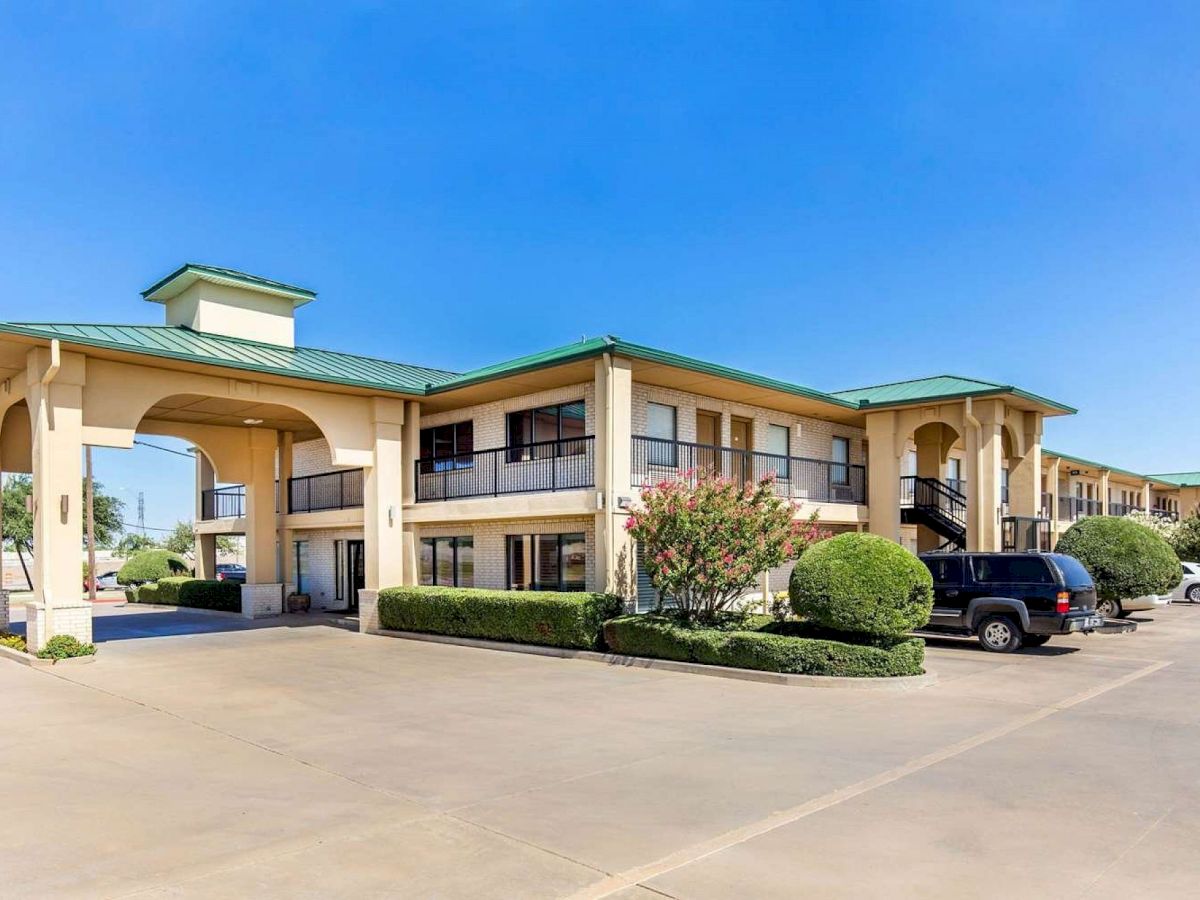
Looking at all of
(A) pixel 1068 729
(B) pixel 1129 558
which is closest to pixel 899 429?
(B) pixel 1129 558

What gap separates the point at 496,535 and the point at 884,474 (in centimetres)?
1071

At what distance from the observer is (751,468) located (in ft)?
74.8

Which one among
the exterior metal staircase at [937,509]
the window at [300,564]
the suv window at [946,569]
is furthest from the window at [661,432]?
the window at [300,564]

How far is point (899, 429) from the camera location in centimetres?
2392

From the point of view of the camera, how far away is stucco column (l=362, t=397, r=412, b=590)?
68.1 ft

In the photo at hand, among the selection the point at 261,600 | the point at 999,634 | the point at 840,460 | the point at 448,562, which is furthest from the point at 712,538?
the point at 261,600

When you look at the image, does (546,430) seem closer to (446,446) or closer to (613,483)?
(446,446)

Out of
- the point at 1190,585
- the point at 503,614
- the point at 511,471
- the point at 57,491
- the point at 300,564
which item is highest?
the point at 511,471

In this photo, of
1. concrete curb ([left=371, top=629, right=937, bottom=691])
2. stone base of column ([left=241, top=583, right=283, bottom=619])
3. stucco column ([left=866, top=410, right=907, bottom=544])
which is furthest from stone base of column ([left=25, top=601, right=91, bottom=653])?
stucco column ([left=866, top=410, right=907, bottom=544])

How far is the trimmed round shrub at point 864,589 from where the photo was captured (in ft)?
44.6

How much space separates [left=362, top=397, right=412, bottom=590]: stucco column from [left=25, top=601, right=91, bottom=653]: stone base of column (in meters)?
6.14

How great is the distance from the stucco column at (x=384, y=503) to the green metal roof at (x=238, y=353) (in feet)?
2.88

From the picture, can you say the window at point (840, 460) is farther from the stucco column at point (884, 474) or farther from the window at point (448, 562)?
the window at point (448, 562)

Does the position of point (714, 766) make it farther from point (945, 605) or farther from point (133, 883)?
point (945, 605)
